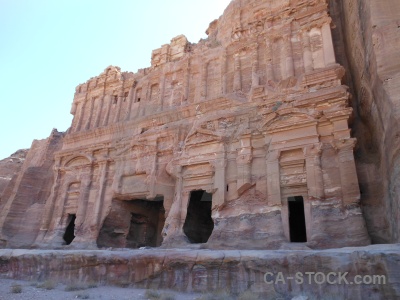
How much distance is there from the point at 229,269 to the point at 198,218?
284 inches

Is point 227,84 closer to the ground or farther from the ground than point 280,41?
closer to the ground

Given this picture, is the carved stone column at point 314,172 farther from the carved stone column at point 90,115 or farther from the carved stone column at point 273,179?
the carved stone column at point 90,115

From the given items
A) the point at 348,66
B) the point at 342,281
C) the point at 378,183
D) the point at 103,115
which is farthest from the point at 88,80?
the point at 342,281

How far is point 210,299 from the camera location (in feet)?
19.9

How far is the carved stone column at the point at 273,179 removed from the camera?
10.4 meters

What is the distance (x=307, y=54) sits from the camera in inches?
502

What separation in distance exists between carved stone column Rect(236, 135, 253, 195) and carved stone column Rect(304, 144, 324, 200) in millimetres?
2066

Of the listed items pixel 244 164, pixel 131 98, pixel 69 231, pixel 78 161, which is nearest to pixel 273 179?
pixel 244 164

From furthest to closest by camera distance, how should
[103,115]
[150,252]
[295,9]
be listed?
1. [103,115]
2. [295,9]
3. [150,252]

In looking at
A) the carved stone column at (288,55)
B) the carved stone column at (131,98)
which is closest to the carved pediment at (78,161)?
the carved stone column at (131,98)

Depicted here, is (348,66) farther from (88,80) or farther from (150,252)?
(88,80)

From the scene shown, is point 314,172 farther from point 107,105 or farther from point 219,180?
point 107,105

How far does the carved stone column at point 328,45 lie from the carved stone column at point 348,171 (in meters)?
3.68

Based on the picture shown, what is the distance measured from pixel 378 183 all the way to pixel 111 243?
11455 mm
